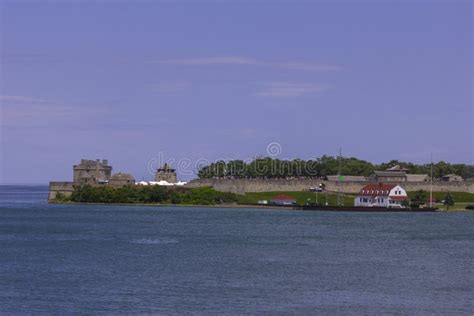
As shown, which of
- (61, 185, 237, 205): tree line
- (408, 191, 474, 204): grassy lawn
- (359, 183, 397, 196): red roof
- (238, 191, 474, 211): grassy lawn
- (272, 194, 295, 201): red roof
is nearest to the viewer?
(359, 183, 397, 196): red roof

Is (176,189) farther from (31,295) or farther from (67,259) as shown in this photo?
(31,295)

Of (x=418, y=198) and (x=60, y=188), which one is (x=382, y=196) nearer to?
(x=418, y=198)

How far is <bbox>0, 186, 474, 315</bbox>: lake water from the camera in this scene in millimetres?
30938

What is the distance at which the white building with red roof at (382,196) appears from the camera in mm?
100125

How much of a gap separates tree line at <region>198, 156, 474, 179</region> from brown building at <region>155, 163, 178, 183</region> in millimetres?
4896

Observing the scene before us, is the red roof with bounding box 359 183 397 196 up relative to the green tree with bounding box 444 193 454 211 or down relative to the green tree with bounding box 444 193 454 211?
up

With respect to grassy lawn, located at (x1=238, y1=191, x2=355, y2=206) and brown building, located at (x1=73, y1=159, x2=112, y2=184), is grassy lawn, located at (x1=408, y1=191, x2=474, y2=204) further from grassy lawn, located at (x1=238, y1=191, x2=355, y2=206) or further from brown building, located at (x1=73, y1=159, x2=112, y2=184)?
brown building, located at (x1=73, y1=159, x2=112, y2=184)

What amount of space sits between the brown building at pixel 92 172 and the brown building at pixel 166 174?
13.1 meters

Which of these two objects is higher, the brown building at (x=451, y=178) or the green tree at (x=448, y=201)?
the brown building at (x=451, y=178)

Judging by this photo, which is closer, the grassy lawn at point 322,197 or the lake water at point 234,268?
the lake water at point 234,268

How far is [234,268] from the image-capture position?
133 feet

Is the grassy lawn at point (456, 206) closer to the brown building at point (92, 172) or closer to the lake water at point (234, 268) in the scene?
the lake water at point (234, 268)

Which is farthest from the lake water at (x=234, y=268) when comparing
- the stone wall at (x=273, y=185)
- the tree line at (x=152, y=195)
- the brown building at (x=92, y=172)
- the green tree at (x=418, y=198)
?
the brown building at (x=92, y=172)

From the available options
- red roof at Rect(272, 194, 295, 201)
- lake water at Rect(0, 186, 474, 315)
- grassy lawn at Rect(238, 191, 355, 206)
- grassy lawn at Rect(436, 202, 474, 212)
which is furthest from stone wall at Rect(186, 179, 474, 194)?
lake water at Rect(0, 186, 474, 315)
